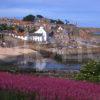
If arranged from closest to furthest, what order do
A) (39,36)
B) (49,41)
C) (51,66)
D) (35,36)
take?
(51,66), (35,36), (39,36), (49,41)

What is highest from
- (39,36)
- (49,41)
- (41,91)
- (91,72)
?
(41,91)

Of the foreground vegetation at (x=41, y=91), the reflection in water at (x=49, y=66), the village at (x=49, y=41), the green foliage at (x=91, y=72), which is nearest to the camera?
the foreground vegetation at (x=41, y=91)

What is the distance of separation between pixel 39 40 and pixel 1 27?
13.3 metres

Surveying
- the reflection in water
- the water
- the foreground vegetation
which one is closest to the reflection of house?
the reflection in water

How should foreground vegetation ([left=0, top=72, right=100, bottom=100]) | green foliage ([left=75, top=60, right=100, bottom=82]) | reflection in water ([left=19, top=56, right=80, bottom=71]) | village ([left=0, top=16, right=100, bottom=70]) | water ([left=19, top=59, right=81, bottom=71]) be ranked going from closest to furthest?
foreground vegetation ([left=0, top=72, right=100, bottom=100]), green foliage ([left=75, top=60, right=100, bottom=82]), water ([left=19, top=59, right=81, bottom=71]), reflection in water ([left=19, top=56, right=80, bottom=71]), village ([left=0, top=16, right=100, bottom=70])

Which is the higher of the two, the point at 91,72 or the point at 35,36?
the point at 91,72

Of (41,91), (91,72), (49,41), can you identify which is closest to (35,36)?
(49,41)

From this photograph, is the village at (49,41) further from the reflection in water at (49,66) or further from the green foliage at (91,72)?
the green foliage at (91,72)

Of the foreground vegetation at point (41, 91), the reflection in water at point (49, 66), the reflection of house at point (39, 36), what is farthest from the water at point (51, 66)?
the reflection of house at point (39, 36)

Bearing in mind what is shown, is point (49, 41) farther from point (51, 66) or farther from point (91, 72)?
point (91, 72)

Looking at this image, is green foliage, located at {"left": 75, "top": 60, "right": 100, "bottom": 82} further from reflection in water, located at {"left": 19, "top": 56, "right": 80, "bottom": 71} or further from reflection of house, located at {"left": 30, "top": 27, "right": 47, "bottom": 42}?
reflection of house, located at {"left": 30, "top": 27, "right": 47, "bottom": 42}

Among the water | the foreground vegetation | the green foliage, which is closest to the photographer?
the foreground vegetation

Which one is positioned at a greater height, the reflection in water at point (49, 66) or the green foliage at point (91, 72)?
the green foliage at point (91, 72)

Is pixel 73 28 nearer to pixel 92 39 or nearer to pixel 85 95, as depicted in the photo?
pixel 92 39
